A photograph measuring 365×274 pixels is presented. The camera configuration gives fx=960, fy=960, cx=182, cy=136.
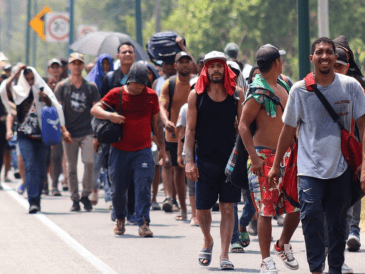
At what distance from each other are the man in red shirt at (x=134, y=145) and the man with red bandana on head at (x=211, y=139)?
2.02 m

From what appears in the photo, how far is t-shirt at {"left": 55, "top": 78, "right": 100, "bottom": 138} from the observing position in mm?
13828

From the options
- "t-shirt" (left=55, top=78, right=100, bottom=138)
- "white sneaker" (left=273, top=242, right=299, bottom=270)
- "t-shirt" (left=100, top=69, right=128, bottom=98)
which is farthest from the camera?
"t-shirt" (left=55, top=78, right=100, bottom=138)

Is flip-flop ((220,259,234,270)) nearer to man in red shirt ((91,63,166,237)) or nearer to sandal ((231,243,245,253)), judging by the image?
sandal ((231,243,245,253))

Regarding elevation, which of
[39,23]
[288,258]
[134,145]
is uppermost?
[39,23]

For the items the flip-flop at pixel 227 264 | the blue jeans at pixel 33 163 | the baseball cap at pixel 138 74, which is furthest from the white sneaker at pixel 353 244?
the blue jeans at pixel 33 163

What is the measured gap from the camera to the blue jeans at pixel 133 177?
10664mm

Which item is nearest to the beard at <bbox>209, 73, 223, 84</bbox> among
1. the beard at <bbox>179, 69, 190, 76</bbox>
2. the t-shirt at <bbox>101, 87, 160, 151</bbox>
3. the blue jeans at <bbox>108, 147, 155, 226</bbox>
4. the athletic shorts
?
the athletic shorts

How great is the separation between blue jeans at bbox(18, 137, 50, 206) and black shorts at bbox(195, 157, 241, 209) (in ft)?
15.8

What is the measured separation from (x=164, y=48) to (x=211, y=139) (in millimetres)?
5026

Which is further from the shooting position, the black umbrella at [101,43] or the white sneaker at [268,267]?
the black umbrella at [101,43]

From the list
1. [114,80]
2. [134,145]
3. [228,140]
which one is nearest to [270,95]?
[228,140]

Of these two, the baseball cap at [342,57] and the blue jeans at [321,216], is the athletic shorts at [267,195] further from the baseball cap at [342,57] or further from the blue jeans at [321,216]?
the baseball cap at [342,57]

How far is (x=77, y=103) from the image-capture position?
45.7ft

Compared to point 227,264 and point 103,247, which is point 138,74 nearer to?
point 103,247
